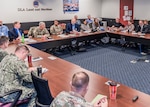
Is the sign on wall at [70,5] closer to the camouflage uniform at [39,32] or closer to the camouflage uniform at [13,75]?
the camouflage uniform at [39,32]

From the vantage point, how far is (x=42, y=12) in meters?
8.43

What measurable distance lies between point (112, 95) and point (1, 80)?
144 cm

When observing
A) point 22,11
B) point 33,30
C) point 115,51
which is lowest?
point 115,51

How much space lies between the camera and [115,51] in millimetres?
7352

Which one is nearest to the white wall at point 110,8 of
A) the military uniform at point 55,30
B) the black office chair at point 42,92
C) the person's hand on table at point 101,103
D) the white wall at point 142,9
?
the white wall at point 142,9

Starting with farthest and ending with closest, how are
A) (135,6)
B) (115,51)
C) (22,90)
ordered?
1. (135,6)
2. (115,51)
3. (22,90)

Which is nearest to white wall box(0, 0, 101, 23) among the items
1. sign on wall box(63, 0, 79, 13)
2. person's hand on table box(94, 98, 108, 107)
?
sign on wall box(63, 0, 79, 13)

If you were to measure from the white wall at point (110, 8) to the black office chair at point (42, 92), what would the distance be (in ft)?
27.8

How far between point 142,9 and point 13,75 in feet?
25.1

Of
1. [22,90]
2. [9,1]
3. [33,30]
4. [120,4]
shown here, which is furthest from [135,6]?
[22,90]

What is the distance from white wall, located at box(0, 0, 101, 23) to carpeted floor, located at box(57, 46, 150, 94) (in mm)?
2609

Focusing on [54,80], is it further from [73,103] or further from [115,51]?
[115,51]

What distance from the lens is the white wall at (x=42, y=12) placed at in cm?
744

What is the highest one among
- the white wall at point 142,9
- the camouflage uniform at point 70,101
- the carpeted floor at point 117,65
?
the white wall at point 142,9
